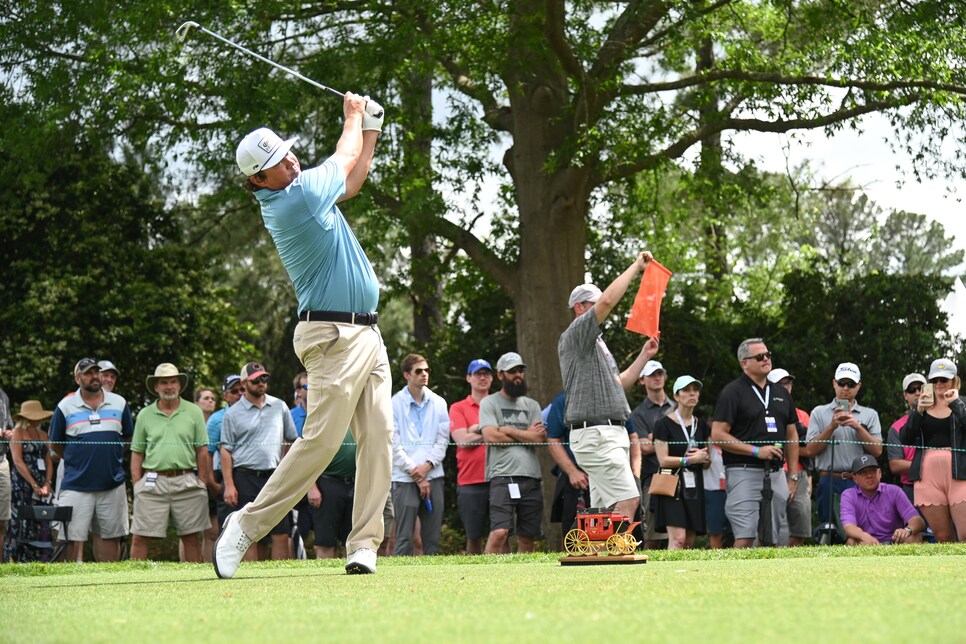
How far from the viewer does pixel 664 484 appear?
36.7 feet

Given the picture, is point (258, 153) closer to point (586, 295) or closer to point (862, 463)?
point (586, 295)

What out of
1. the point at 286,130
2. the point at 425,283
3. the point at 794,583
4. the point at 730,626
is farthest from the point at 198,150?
the point at 730,626

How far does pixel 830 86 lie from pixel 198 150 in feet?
26.1

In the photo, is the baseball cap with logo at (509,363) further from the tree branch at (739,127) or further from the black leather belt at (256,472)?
the tree branch at (739,127)

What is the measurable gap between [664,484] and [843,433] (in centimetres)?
217

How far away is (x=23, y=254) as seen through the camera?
22.6 m

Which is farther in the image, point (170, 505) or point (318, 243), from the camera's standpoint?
point (170, 505)

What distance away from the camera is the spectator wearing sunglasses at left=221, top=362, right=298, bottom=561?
40.1ft

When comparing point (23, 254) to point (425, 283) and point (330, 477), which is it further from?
point (330, 477)

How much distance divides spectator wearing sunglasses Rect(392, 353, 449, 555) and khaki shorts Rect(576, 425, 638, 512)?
344 centimetres

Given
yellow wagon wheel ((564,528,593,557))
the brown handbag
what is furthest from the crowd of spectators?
yellow wagon wheel ((564,528,593,557))

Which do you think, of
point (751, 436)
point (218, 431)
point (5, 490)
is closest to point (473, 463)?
point (751, 436)

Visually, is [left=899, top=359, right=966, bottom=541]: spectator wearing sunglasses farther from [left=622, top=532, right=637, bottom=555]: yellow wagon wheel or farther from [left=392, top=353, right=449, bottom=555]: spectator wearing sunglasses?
[left=622, top=532, right=637, bottom=555]: yellow wagon wheel

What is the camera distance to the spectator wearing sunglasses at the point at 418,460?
1207 cm
